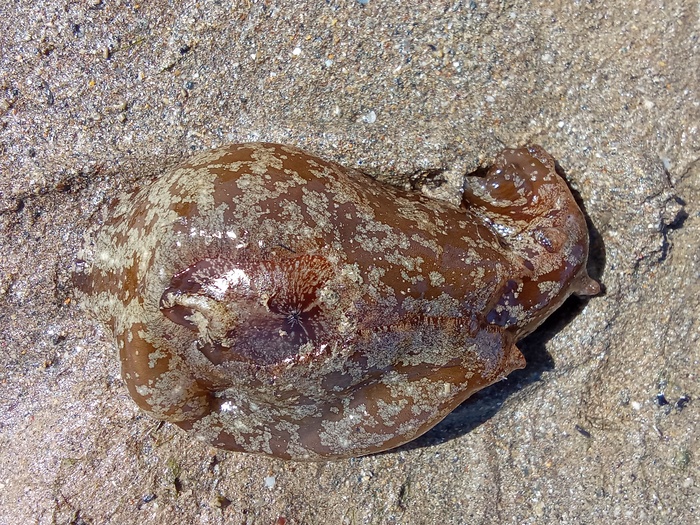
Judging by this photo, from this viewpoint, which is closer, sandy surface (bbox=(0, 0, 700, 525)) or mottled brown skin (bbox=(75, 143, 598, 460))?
Result: mottled brown skin (bbox=(75, 143, 598, 460))

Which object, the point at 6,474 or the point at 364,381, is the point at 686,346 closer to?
the point at 364,381

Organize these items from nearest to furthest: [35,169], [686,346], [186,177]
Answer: [186,177] → [35,169] → [686,346]

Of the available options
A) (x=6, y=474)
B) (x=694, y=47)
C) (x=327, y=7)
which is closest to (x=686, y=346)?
(x=694, y=47)

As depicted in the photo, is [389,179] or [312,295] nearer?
[312,295]
